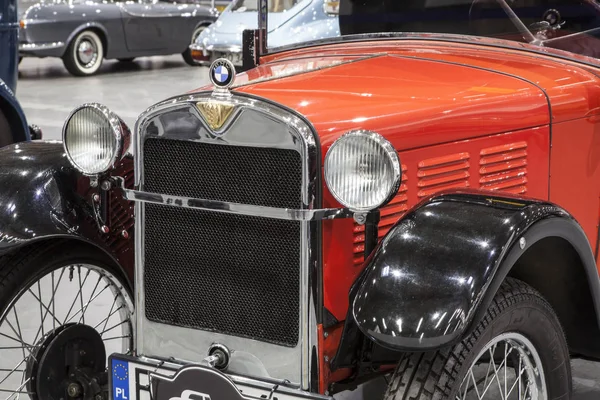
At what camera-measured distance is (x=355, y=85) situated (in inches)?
107

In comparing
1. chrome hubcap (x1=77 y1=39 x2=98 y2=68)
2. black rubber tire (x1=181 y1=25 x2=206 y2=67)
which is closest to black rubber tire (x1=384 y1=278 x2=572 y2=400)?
chrome hubcap (x1=77 y1=39 x2=98 y2=68)

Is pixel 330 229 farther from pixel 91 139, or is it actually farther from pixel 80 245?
pixel 80 245

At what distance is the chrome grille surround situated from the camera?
2324 millimetres

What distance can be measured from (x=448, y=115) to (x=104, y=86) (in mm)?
9248

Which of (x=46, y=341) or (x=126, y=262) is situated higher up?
(x=126, y=262)

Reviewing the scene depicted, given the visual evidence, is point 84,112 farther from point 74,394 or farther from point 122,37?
point 122,37

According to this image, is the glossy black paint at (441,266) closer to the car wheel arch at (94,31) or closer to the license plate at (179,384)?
the license plate at (179,384)

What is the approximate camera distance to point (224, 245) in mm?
2477

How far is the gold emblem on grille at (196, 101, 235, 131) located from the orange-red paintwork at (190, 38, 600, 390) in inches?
5.9

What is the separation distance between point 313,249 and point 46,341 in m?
1.09

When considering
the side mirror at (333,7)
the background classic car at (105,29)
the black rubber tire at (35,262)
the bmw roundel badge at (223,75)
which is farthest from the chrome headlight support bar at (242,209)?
the background classic car at (105,29)

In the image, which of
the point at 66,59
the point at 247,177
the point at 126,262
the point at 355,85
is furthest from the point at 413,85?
the point at 66,59

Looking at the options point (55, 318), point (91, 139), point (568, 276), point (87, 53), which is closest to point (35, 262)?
point (55, 318)

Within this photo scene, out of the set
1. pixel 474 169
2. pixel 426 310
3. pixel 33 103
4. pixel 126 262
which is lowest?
pixel 33 103
